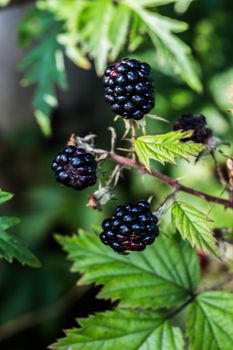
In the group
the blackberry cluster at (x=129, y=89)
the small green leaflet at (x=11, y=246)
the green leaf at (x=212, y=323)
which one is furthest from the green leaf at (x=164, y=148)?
the green leaf at (x=212, y=323)

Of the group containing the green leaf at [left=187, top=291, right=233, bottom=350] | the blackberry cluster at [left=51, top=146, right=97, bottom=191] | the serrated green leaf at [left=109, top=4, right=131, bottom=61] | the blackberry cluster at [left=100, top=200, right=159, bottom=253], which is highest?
the blackberry cluster at [left=51, top=146, right=97, bottom=191]

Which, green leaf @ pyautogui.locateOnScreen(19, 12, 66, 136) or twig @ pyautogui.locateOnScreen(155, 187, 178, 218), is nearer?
twig @ pyautogui.locateOnScreen(155, 187, 178, 218)

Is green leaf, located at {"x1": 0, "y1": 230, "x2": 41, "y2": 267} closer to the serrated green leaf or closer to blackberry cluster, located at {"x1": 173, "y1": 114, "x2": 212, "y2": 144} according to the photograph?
blackberry cluster, located at {"x1": 173, "y1": 114, "x2": 212, "y2": 144}

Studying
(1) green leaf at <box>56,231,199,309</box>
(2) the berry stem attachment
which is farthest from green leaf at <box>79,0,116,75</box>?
(2) the berry stem attachment

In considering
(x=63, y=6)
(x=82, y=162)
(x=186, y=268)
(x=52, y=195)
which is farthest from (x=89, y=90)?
(x=82, y=162)

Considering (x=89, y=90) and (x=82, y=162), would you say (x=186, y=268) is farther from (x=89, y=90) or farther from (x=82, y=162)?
(x=89, y=90)

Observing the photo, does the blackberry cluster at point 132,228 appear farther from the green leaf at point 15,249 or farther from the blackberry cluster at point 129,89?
the green leaf at point 15,249

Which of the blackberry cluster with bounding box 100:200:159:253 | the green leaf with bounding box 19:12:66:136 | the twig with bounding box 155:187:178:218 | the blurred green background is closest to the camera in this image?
the blackberry cluster with bounding box 100:200:159:253
